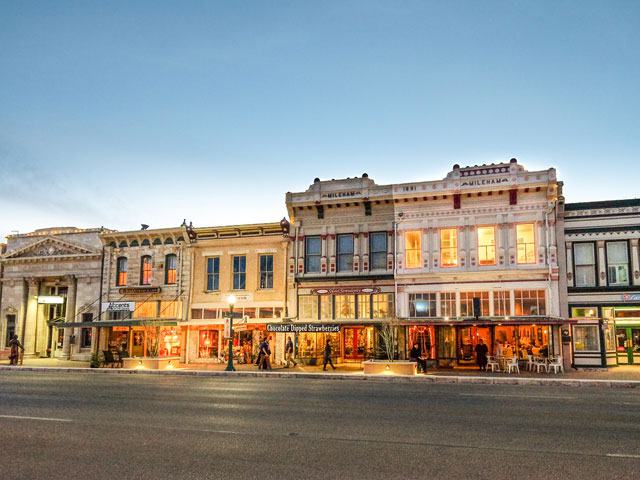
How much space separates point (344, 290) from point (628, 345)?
1453 cm

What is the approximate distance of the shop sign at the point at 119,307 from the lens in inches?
1469

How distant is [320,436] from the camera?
10.3 m

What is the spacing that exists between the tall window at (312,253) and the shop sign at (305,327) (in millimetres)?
4485

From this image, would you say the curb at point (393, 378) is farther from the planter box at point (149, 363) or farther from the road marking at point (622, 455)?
the road marking at point (622, 455)

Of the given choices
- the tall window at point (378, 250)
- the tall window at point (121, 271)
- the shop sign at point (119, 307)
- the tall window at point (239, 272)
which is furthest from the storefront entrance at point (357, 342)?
the tall window at point (121, 271)

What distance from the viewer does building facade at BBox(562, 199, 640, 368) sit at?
28938 millimetres

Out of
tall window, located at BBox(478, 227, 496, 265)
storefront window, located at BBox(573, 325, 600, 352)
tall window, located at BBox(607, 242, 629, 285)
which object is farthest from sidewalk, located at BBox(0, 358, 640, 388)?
tall window, located at BBox(478, 227, 496, 265)

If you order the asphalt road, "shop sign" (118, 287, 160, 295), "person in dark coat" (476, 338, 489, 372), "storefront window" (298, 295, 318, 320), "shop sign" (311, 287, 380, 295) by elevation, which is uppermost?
"shop sign" (118, 287, 160, 295)

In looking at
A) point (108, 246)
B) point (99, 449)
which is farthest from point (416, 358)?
point (108, 246)

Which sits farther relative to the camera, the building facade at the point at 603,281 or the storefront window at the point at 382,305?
the storefront window at the point at 382,305

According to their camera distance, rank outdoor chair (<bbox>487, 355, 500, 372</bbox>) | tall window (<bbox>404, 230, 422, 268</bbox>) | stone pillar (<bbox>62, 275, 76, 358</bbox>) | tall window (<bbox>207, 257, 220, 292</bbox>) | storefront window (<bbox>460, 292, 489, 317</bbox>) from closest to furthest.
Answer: outdoor chair (<bbox>487, 355, 500, 372</bbox>), storefront window (<bbox>460, 292, 489, 317</bbox>), tall window (<bbox>404, 230, 422, 268</bbox>), tall window (<bbox>207, 257, 220, 292</bbox>), stone pillar (<bbox>62, 275, 76, 358</bbox>)

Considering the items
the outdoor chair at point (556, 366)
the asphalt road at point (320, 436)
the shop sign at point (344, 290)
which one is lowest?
the asphalt road at point (320, 436)

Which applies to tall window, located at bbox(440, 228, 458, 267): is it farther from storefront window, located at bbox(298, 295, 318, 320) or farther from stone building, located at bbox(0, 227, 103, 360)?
stone building, located at bbox(0, 227, 103, 360)

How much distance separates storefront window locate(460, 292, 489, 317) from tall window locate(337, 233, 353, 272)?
6348 mm
